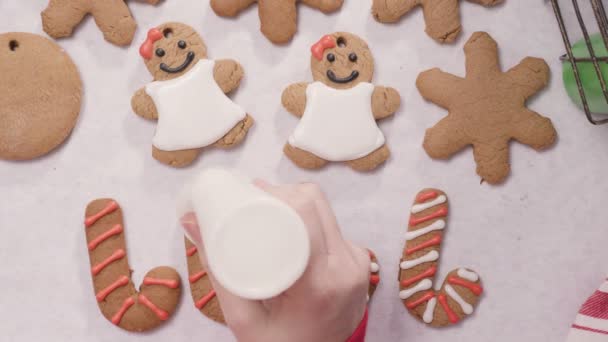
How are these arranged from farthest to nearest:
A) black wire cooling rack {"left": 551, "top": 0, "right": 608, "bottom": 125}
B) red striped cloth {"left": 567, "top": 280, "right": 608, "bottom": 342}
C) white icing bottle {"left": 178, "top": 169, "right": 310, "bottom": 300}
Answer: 1. red striped cloth {"left": 567, "top": 280, "right": 608, "bottom": 342}
2. black wire cooling rack {"left": 551, "top": 0, "right": 608, "bottom": 125}
3. white icing bottle {"left": 178, "top": 169, "right": 310, "bottom": 300}

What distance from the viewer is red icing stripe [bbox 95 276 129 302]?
1.08m

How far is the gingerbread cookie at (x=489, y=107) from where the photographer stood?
1070mm

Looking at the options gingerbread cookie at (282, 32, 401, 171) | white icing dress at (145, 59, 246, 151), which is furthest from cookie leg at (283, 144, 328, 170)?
white icing dress at (145, 59, 246, 151)

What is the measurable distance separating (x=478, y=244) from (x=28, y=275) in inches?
33.7

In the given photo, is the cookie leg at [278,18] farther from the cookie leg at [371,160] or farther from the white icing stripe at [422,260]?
the white icing stripe at [422,260]

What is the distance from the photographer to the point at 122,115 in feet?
3.68

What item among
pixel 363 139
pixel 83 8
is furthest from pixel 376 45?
pixel 83 8

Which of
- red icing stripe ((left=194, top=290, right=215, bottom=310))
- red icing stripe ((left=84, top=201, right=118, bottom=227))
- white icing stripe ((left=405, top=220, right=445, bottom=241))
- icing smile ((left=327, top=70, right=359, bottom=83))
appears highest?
icing smile ((left=327, top=70, right=359, bottom=83))

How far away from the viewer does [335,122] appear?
3.50 ft

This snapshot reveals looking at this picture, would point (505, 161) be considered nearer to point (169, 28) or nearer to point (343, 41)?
point (343, 41)

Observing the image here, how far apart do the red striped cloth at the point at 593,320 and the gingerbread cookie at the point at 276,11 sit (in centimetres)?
71

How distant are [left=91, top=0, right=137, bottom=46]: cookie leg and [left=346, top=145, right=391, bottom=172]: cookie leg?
483mm

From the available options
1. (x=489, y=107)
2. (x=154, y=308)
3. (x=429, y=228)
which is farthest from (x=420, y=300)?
(x=154, y=308)

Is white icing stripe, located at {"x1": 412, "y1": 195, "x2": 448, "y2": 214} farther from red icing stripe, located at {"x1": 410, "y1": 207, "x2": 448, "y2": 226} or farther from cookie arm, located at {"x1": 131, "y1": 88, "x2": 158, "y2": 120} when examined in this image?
cookie arm, located at {"x1": 131, "y1": 88, "x2": 158, "y2": 120}
